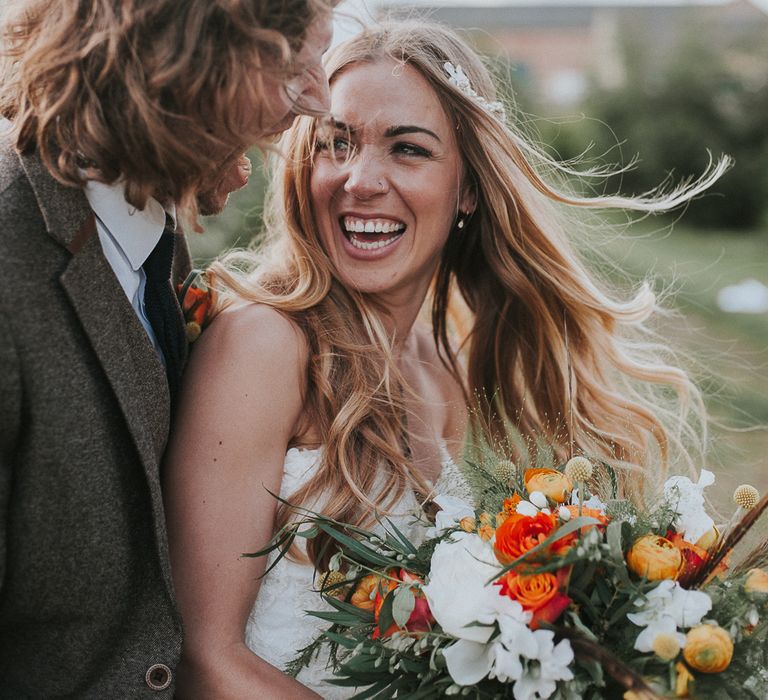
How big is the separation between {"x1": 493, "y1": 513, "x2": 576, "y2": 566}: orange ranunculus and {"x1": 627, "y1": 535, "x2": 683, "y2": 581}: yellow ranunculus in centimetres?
14

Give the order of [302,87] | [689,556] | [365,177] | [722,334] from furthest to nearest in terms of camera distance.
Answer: [722,334] < [365,177] < [302,87] < [689,556]

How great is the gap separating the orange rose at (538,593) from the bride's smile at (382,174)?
135cm

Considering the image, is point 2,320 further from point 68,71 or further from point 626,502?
point 626,502

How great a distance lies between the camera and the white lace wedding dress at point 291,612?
262 centimetres

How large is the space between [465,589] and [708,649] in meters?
0.48

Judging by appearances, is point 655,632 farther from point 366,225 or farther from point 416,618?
point 366,225

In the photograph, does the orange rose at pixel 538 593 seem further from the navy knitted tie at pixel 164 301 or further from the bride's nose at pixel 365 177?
the bride's nose at pixel 365 177

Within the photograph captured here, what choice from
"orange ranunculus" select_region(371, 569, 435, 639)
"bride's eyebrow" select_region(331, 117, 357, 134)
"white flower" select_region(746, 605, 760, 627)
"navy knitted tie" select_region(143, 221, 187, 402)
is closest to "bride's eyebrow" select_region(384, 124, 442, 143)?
"bride's eyebrow" select_region(331, 117, 357, 134)

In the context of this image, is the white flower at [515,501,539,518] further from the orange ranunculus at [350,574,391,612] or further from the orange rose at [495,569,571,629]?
the orange ranunculus at [350,574,391,612]

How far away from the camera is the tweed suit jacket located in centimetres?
190

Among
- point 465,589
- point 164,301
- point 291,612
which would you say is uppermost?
point 164,301

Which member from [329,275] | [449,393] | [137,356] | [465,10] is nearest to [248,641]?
[137,356]

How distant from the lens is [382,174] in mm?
2920

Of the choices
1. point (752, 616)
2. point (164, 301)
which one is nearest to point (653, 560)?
point (752, 616)
